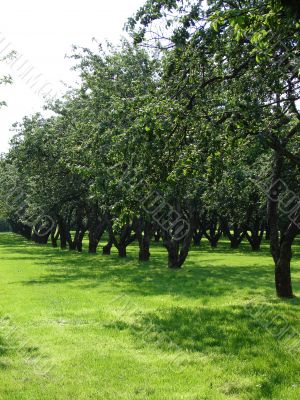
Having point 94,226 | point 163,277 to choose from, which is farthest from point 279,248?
point 94,226

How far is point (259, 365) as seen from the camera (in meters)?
8.01

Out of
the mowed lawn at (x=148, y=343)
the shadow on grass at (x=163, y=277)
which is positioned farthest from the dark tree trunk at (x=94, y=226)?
the mowed lawn at (x=148, y=343)

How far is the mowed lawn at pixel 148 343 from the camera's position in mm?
7139

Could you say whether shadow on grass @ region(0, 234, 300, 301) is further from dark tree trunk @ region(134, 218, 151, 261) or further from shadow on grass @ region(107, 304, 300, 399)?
shadow on grass @ region(107, 304, 300, 399)

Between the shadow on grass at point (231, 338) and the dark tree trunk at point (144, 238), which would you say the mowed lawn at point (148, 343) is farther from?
the dark tree trunk at point (144, 238)

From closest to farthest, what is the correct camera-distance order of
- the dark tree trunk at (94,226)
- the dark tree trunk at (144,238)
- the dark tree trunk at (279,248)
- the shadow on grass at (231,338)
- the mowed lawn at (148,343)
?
1. the mowed lawn at (148,343)
2. the shadow on grass at (231,338)
3. the dark tree trunk at (279,248)
4. the dark tree trunk at (144,238)
5. the dark tree trunk at (94,226)

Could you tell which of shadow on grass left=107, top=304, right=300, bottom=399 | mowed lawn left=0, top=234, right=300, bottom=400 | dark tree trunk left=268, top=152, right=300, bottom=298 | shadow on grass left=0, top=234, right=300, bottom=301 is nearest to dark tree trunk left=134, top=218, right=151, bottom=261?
shadow on grass left=0, top=234, right=300, bottom=301

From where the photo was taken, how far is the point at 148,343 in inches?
380

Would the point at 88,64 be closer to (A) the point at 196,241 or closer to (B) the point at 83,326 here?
(B) the point at 83,326

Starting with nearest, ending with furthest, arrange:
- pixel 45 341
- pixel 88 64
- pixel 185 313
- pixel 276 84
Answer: pixel 45 341 → pixel 276 84 → pixel 185 313 → pixel 88 64

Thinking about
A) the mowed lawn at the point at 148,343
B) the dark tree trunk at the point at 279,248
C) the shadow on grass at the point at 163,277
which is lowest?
the mowed lawn at the point at 148,343

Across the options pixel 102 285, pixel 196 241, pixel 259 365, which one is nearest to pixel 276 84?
pixel 259 365

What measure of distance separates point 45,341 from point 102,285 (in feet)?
31.8

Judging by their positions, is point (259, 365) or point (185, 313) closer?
point (259, 365)
